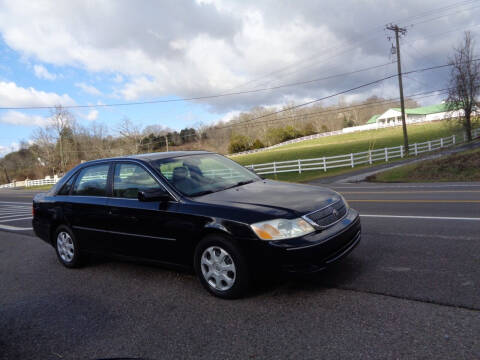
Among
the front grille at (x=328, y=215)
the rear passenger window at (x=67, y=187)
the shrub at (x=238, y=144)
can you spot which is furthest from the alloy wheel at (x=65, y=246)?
the shrub at (x=238, y=144)

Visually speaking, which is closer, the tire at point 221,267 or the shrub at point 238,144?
the tire at point 221,267

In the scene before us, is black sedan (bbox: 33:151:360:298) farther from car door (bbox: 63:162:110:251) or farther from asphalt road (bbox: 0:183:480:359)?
asphalt road (bbox: 0:183:480:359)

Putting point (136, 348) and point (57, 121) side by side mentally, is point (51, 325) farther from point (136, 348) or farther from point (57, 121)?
point (57, 121)

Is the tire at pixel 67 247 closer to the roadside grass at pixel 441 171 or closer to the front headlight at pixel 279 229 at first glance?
the front headlight at pixel 279 229

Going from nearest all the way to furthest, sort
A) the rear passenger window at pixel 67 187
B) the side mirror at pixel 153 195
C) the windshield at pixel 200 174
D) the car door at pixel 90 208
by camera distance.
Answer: the side mirror at pixel 153 195 < the windshield at pixel 200 174 < the car door at pixel 90 208 < the rear passenger window at pixel 67 187

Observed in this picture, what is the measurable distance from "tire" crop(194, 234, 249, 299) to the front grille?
2.73ft

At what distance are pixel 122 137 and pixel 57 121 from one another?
11.1m

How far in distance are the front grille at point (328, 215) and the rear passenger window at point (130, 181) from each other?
189 cm

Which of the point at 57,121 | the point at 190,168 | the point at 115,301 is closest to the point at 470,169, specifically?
the point at 190,168

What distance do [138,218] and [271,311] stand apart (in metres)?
1.99

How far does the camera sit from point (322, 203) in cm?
404

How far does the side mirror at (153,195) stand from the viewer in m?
4.19

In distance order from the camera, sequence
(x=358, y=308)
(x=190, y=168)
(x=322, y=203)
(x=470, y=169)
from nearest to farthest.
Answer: (x=358, y=308) < (x=322, y=203) < (x=190, y=168) < (x=470, y=169)

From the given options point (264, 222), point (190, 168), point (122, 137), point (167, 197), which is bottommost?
point (264, 222)
